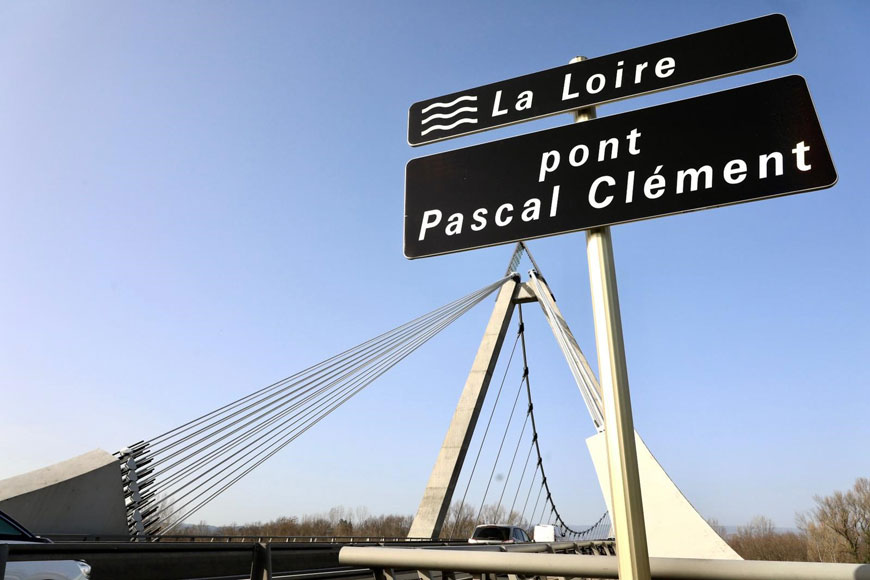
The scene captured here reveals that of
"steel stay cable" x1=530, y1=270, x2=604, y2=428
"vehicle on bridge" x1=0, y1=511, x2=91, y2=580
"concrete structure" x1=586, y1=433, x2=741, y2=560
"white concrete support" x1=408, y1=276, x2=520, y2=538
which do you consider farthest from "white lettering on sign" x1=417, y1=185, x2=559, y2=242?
"white concrete support" x1=408, y1=276, x2=520, y2=538

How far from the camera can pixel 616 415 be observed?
1.93 meters

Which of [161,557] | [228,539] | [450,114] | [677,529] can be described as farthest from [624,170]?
[228,539]

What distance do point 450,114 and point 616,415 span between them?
5.11 feet

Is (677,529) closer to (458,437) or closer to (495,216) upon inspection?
(458,437)

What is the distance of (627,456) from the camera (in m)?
1.89

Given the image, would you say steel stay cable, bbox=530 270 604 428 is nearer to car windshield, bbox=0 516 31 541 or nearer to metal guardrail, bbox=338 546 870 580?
car windshield, bbox=0 516 31 541

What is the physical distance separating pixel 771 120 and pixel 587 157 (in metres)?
0.65

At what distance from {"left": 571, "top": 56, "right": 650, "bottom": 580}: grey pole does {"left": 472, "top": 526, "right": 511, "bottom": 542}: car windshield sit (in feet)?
45.4

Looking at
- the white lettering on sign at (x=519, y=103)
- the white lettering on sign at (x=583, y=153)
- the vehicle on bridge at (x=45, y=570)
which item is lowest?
the vehicle on bridge at (x=45, y=570)

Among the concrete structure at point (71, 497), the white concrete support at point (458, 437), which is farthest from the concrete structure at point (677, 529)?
the concrete structure at point (71, 497)

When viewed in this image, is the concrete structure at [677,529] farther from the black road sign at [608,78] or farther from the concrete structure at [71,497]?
the concrete structure at [71,497]

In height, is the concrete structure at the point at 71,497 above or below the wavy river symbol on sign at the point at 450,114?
below

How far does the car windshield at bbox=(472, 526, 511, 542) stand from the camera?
48.0 ft

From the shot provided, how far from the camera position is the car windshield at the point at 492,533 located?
14.6 m
